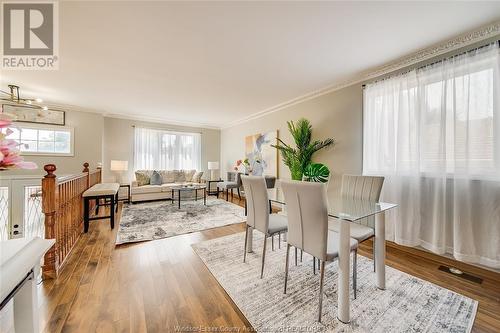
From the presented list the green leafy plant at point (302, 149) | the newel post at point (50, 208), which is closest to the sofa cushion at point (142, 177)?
the newel post at point (50, 208)

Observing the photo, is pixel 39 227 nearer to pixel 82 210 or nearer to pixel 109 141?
pixel 82 210

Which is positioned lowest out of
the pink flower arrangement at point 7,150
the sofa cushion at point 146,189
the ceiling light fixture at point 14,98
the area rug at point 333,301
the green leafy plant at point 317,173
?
the area rug at point 333,301

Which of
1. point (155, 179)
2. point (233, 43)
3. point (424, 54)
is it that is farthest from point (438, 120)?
point (155, 179)

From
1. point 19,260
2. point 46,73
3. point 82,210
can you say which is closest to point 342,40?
point 19,260

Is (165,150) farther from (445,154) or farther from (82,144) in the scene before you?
(445,154)

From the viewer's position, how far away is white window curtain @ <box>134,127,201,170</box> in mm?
5824

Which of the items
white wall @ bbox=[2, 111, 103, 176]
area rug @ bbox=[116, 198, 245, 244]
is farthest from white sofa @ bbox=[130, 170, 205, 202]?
white wall @ bbox=[2, 111, 103, 176]

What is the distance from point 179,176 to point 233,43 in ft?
15.3

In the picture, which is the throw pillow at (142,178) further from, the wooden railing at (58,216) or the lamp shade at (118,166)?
the wooden railing at (58,216)

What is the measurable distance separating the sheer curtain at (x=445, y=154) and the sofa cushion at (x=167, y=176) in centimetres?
528

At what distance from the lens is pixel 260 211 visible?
1933 millimetres

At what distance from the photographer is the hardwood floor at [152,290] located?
4.47 feet

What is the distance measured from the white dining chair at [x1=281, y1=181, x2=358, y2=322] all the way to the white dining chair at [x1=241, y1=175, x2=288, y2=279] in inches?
11.0

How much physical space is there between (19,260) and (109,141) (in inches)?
232
